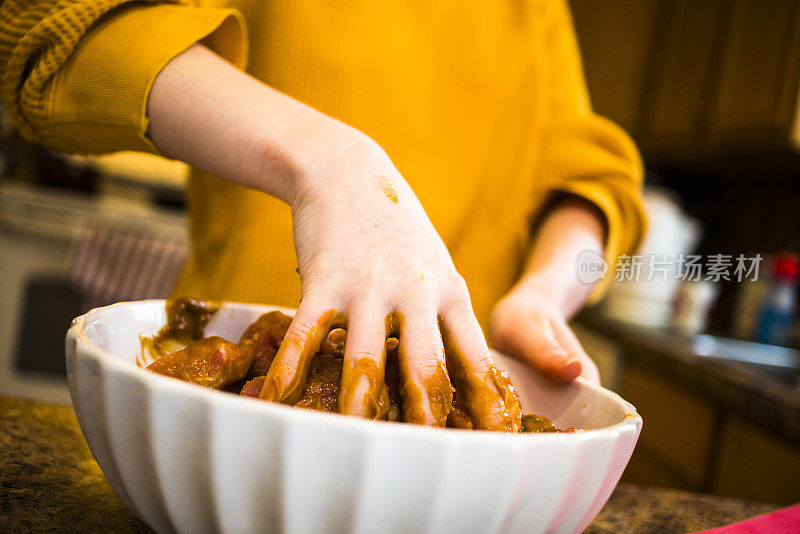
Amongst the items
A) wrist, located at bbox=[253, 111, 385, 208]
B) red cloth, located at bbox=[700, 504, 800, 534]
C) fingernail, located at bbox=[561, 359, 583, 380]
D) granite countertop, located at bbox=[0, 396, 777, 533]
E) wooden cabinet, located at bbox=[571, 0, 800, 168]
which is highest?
wooden cabinet, located at bbox=[571, 0, 800, 168]

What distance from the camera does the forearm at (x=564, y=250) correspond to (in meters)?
0.68

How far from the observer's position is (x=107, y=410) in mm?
285

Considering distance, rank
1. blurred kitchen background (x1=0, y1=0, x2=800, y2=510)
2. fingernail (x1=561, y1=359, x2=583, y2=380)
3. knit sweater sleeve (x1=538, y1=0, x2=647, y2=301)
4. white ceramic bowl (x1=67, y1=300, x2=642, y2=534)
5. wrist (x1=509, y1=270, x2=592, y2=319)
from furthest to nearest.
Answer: blurred kitchen background (x1=0, y1=0, x2=800, y2=510), knit sweater sleeve (x1=538, y1=0, x2=647, y2=301), wrist (x1=509, y1=270, x2=592, y2=319), fingernail (x1=561, y1=359, x2=583, y2=380), white ceramic bowl (x1=67, y1=300, x2=642, y2=534)

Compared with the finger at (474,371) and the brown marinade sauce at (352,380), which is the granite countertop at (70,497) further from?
the finger at (474,371)

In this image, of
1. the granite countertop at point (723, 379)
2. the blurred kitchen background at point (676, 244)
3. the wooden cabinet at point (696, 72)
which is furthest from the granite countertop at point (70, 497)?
the wooden cabinet at point (696, 72)

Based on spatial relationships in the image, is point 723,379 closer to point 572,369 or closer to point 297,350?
point 572,369

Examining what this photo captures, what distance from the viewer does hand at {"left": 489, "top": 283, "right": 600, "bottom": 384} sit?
48 centimetres

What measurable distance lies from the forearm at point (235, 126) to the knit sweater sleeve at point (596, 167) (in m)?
0.47

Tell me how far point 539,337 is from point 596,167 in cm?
37

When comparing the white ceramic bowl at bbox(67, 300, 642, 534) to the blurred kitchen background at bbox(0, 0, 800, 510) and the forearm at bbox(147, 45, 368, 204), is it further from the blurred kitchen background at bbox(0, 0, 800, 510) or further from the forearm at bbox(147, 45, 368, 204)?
the blurred kitchen background at bbox(0, 0, 800, 510)

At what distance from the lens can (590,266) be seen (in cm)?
75

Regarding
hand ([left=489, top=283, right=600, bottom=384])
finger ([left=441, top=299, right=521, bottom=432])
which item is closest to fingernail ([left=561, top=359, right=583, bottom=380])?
Answer: hand ([left=489, top=283, right=600, bottom=384])

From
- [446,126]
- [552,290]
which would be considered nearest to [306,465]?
[552,290]

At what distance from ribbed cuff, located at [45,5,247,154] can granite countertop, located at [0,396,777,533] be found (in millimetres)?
234
